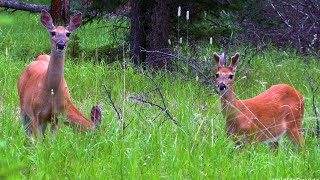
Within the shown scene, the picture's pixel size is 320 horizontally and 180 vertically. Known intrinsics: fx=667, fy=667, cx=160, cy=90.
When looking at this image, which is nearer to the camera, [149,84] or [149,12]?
[149,84]

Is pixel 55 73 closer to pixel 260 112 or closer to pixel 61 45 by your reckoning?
pixel 61 45

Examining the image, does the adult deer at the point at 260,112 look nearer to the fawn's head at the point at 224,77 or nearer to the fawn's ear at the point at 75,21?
the fawn's head at the point at 224,77

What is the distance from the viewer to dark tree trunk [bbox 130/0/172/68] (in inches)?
372

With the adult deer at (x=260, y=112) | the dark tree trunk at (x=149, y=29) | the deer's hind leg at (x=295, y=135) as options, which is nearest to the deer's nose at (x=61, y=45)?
the adult deer at (x=260, y=112)

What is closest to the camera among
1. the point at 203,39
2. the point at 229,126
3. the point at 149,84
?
the point at 229,126

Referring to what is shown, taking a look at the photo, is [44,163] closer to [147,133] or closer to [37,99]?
[147,133]

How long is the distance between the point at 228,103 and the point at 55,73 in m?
1.54

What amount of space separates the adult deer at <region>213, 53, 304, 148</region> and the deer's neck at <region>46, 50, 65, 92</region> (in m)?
1.38

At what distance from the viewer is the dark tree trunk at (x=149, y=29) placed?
945 cm

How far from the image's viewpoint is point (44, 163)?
4.35 m

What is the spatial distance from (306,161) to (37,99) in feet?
8.06

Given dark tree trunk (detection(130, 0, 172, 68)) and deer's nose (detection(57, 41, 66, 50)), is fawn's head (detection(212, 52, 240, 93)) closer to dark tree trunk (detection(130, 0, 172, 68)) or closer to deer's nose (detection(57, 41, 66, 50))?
deer's nose (detection(57, 41, 66, 50))

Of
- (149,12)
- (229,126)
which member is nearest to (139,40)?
(149,12)

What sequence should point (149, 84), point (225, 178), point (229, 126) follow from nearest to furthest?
point (225, 178)
point (229, 126)
point (149, 84)
